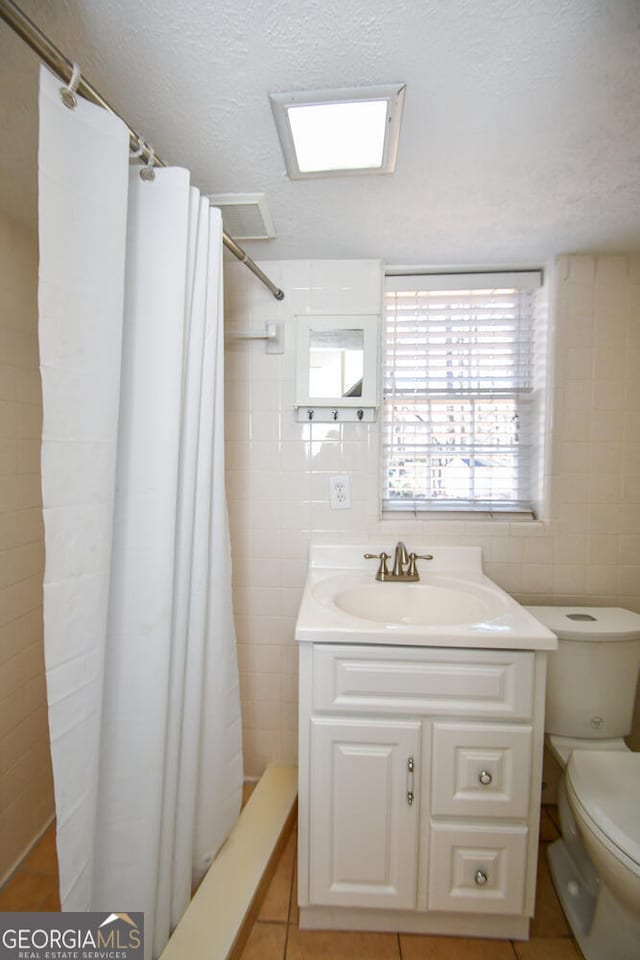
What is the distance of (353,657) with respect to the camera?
1026mm

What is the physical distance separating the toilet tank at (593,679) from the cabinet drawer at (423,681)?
361 mm

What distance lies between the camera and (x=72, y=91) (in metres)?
0.62

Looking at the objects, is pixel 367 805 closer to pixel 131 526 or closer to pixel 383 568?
pixel 383 568

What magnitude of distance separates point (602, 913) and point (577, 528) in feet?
3.52

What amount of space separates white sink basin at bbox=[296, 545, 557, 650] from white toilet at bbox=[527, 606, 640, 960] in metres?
0.26

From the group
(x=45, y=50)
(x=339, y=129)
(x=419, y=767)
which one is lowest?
(x=419, y=767)

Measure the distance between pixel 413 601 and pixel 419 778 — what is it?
0.51 metres

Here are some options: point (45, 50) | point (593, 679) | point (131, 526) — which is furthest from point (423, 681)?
point (45, 50)

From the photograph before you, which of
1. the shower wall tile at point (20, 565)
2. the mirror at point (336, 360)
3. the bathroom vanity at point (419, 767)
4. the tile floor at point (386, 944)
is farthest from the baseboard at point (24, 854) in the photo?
the mirror at point (336, 360)

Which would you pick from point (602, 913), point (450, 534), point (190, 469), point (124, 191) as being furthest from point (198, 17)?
point (602, 913)

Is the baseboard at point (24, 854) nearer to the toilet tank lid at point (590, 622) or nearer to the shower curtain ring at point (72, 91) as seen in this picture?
the toilet tank lid at point (590, 622)

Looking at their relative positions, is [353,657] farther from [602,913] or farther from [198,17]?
[198,17]

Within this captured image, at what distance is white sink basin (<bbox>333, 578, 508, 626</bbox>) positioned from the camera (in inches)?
53.1

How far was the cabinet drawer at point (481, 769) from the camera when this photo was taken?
1008 mm
